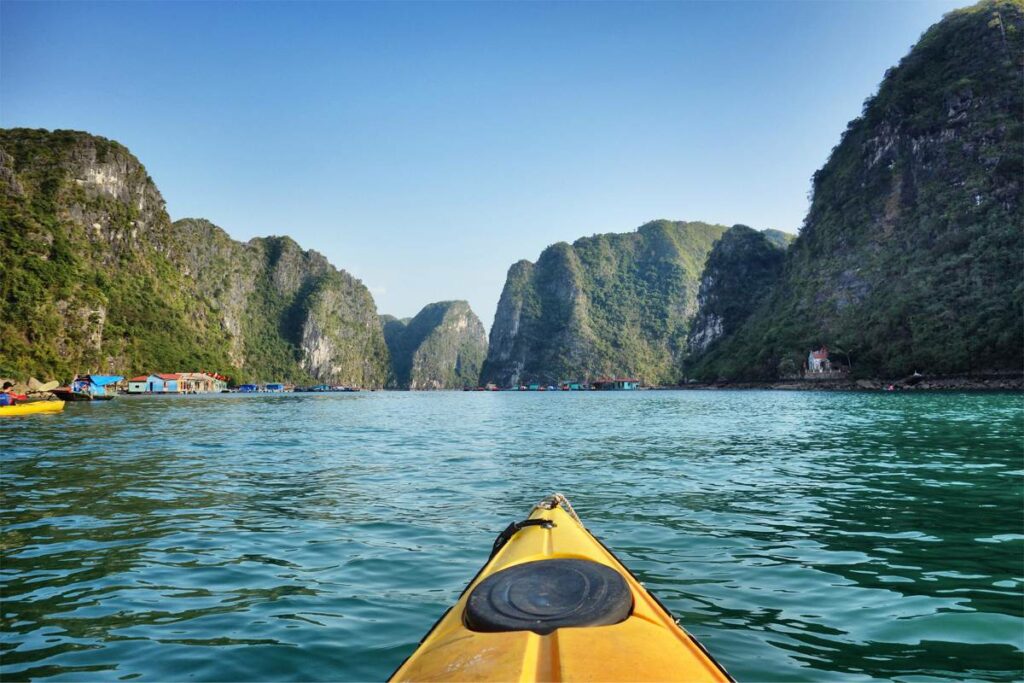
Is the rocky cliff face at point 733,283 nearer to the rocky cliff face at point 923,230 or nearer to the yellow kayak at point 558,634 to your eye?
the rocky cliff face at point 923,230

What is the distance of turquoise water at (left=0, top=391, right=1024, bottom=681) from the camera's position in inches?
193

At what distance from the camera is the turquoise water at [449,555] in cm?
491

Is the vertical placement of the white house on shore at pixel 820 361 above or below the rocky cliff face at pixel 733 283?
below

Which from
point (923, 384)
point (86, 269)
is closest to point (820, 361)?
point (923, 384)

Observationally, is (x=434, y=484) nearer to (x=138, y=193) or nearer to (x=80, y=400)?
(x=80, y=400)

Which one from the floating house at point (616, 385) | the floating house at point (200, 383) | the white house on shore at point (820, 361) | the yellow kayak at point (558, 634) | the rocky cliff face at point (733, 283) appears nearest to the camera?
the yellow kayak at point (558, 634)

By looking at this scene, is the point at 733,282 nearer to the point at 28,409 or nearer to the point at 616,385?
the point at 616,385

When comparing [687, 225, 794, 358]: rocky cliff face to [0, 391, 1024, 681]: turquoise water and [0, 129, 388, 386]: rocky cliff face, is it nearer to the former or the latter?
[0, 129, 388, 386]: rocky cliff face

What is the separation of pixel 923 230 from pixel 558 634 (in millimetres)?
108373

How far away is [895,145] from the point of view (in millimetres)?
106750

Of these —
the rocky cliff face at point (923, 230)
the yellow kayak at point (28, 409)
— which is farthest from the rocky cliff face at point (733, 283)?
the yellow kayak at point (28, 409)

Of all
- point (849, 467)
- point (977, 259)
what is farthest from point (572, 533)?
point (977, 259)

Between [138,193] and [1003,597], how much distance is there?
588 ft

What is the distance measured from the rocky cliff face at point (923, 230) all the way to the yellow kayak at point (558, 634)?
258 ft
